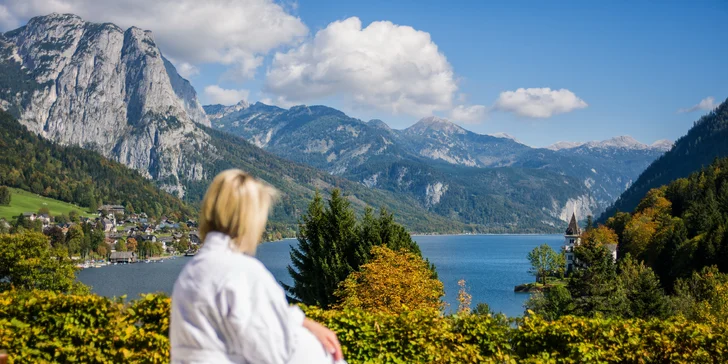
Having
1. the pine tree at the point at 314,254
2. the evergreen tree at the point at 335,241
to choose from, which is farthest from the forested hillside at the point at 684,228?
the pine tree at the point at 314,254

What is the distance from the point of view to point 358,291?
26.1m

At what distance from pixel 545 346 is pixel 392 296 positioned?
15.0 meters

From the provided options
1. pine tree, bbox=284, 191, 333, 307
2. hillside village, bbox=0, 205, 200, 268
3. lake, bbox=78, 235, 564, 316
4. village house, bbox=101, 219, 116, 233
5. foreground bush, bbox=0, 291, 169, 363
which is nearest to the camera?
foreground bush, bbox=0, 291, 169, 363

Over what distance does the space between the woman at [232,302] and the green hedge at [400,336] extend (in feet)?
22.3

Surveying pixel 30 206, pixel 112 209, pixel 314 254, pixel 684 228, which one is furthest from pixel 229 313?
pixel 112 209

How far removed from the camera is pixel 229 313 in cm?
258

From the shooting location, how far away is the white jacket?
8.46ft

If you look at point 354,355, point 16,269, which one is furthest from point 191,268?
point 16,269

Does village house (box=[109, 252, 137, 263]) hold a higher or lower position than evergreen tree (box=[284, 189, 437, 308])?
lower

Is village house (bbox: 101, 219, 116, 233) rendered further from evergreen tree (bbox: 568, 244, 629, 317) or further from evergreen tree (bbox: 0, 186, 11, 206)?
evergreen tree (bbox: 568, 244, 629, 317)

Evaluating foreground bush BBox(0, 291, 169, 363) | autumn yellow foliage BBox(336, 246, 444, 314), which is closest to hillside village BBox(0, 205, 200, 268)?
autumn yellow foliage BBox(336, 246, 444, 314)

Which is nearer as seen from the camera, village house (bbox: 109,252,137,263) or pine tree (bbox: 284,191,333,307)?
pine tree (bbox: 284,191,333,307)

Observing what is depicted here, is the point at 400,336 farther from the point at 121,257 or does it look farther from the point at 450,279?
the point at 121,257

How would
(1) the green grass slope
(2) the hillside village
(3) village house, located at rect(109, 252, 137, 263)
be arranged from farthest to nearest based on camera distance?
(1) the green grass slope
(3) village house, located at rect(109, 252, 137, 263)
(2) the hillside village
